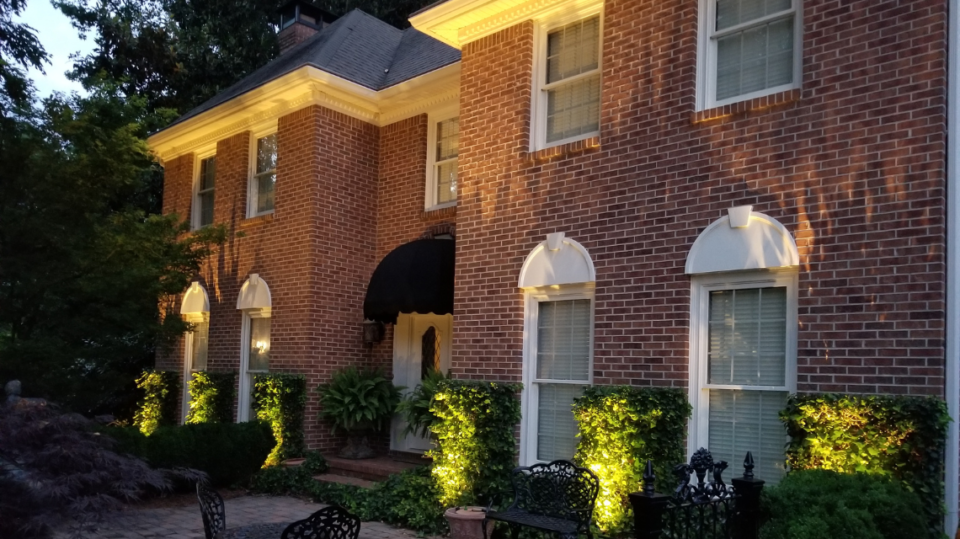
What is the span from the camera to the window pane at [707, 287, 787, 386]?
21.5 ft

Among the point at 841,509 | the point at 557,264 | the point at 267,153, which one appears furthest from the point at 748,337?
the point at 267,153

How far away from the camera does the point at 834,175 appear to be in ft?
20.5

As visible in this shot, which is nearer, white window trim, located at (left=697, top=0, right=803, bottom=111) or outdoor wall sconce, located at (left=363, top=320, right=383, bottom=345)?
white window trim, located at (left=697, top=0, right=803, bottom=111)

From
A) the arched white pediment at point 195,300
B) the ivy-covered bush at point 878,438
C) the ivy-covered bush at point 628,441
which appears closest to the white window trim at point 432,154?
the arched white pediment at point 195,300

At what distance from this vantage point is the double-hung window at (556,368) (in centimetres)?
801

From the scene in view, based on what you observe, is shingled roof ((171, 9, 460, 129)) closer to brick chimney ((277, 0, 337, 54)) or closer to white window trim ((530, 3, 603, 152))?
brick chimney ((277, 0, 337, 54))

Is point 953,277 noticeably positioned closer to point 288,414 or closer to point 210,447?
point 288,414

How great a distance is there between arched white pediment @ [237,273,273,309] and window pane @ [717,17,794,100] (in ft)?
25.7

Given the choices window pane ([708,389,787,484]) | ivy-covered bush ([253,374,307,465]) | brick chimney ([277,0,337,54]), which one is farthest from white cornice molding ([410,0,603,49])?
brick chimney ([277,0,337,54])

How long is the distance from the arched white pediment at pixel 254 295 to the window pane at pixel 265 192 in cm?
117

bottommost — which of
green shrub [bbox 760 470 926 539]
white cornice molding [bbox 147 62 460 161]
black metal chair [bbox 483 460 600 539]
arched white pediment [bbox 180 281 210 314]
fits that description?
black metal chair [bbox 483 460 600 539]

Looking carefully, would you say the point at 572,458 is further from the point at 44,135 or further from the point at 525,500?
the point at 44,135

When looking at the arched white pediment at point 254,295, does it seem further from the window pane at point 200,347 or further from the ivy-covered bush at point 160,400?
the ivy-covered bush at point 160,400

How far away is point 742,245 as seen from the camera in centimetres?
670
